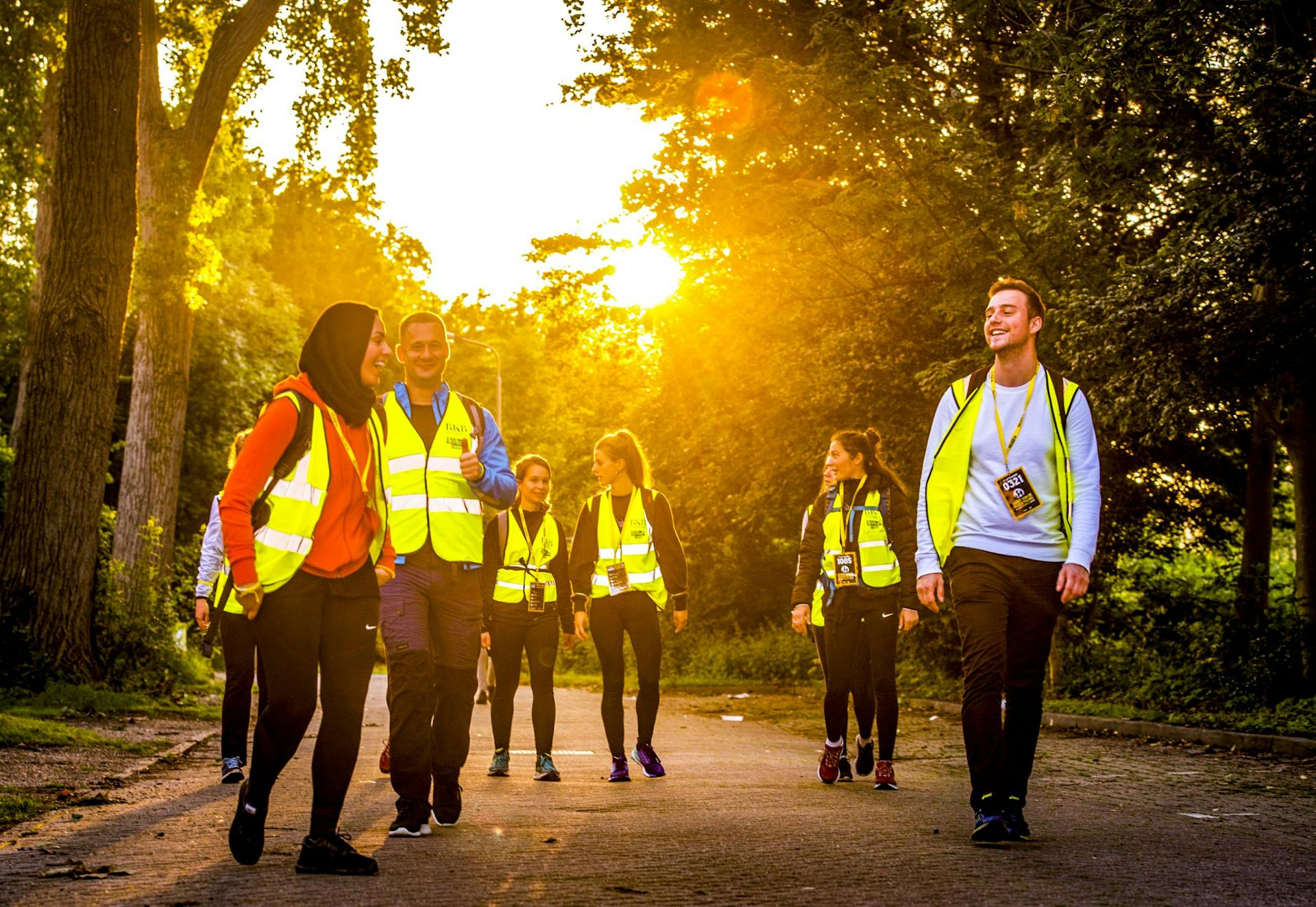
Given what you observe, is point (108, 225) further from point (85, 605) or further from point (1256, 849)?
point (1256, 849)

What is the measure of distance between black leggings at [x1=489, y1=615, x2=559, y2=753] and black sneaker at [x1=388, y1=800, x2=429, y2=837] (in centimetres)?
310

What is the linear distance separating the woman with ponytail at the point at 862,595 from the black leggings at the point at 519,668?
163 centimetres

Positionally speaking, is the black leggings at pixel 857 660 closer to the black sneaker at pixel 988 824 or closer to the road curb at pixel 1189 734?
the black sneaker at pixel 988 824

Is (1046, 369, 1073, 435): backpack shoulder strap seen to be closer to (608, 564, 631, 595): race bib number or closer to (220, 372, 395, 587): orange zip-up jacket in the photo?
(220, 372, 395, 587): orange zip-up jacket

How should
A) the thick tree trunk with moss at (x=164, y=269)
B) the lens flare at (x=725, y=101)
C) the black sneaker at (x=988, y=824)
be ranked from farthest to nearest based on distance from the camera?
the lens flare at (x=725, y=101) < the thick tree trunk with moss at (x=164, y=269) < the black sneaker at (x=988, y=824)

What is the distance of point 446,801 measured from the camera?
6805mm

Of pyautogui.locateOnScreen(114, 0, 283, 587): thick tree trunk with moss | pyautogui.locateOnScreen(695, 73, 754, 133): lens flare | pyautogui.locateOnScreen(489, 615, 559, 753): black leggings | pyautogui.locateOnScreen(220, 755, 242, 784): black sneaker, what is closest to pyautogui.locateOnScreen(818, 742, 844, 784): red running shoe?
pyautogui.locateOnScreen(489, 615, 559, 753): black leggings

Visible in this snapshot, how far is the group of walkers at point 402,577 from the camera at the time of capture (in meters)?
5.32

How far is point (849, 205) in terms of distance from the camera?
19094 millimetres

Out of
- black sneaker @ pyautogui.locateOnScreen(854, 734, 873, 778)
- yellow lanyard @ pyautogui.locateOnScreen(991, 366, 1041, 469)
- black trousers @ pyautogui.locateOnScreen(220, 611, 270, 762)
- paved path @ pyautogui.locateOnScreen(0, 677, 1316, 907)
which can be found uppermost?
yellow lanyard @ pyautogui.locateOnScreen(991, 366, 1041, 469)

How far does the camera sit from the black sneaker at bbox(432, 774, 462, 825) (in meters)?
6.79

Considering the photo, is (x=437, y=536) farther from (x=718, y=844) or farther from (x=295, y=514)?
(x=718, y=844)

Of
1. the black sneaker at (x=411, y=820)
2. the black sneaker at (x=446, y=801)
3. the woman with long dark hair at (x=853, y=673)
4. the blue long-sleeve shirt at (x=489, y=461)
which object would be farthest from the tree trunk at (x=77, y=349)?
the black sneaker at (x=411, y=820)

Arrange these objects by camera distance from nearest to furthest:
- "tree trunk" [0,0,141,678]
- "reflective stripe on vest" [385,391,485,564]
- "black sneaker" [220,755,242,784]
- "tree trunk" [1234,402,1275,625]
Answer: "reflective stripe on vest" [385,391,485,564] < "black sneaker" [220,755,242,784] < "tree trunk" [0,0,141,678] < "tree trunk" [1234,402,1275,625]
